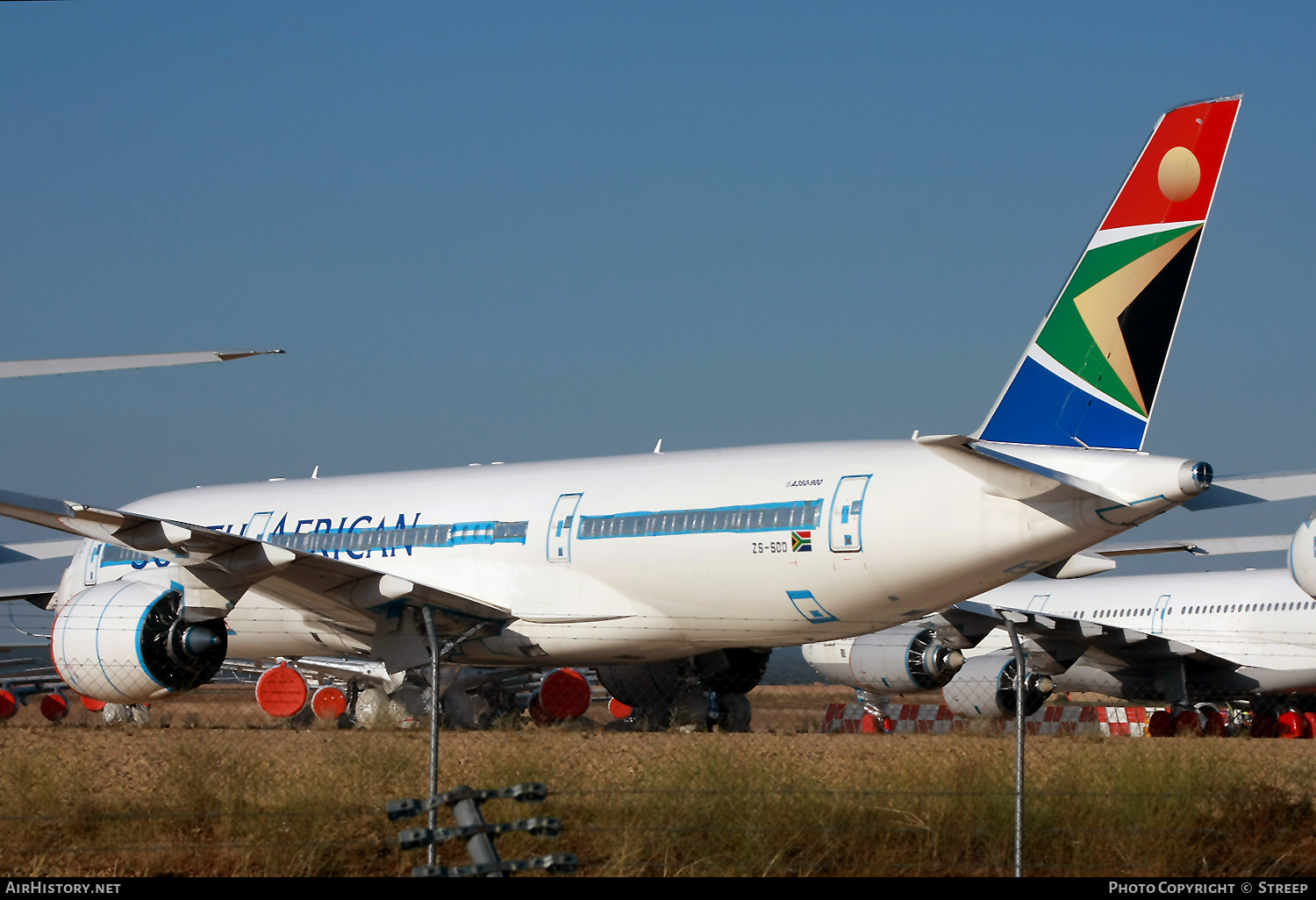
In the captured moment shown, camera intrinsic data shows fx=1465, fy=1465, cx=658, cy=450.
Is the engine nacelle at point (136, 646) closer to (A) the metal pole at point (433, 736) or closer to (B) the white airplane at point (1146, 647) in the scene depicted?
(A) the metal pole at point (433, 736)

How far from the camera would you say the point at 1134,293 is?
43.4ft

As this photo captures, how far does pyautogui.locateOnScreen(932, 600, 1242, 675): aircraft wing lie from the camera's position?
2045 centimetres

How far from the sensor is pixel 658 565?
15195 millimetres

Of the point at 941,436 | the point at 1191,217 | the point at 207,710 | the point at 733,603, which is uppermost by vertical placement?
the point at 1191,217

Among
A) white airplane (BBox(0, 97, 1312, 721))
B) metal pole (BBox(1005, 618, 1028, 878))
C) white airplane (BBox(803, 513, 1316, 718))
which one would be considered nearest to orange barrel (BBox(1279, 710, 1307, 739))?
white airplane (BBox(803, 513, 1316, 718))

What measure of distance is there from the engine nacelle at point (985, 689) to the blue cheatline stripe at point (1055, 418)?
9.21 m

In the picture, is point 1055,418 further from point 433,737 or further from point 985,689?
point 985,689

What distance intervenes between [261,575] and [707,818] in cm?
754

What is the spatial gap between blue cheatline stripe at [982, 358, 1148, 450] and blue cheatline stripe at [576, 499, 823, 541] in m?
1.96

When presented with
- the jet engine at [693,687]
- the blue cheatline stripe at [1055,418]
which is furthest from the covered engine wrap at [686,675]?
the blue cheatline stripe at [1055,418]

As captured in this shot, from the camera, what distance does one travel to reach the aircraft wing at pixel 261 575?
13.6 meters

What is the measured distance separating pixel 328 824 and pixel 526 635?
7.22 metres

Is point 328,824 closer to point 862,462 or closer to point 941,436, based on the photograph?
point 941,436
